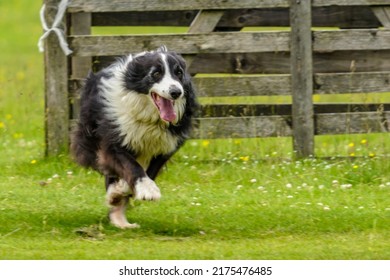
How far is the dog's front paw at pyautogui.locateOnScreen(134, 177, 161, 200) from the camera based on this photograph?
297 inches

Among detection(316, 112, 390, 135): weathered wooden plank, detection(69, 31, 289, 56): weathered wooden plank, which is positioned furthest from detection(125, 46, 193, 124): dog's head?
detection(316, 112, 390, 135): weathered wooden plank

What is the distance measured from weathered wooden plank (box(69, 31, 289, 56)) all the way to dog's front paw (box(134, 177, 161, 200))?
3012mm

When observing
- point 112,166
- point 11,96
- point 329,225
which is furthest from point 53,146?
point 11,96

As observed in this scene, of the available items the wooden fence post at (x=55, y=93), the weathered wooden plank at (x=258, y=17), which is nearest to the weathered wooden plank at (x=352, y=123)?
the weathered wooden plank at (x=258, y=17)

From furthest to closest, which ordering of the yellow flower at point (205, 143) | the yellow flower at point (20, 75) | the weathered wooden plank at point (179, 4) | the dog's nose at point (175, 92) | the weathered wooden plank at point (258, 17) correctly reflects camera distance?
1. the yellow flower at point (20, 75)
2. the yellow flower at point (205, 143)
3. the weathered wooden plank at point (258, 17)
4. the weathered wooden plank at point (179, 4)
5. the dog's nose at point (175, 92)

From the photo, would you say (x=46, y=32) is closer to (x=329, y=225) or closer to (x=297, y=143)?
(x=297, y=143)

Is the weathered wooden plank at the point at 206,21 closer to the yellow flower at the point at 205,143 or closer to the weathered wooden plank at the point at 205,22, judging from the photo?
the weathered wooden plank at the point at 205,22

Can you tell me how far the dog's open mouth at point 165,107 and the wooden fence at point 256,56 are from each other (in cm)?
270

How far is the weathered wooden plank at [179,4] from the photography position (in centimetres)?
Result: 1036

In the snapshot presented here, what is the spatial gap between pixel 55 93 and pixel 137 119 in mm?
2870

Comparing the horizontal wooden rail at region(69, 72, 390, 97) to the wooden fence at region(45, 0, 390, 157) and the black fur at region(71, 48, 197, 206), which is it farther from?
the black fur at region(71, 48, 197, 206)

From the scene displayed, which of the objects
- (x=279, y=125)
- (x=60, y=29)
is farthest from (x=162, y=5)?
(x=279, y=125)

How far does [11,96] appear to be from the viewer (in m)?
15.5

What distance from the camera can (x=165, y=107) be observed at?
776 centimetres
